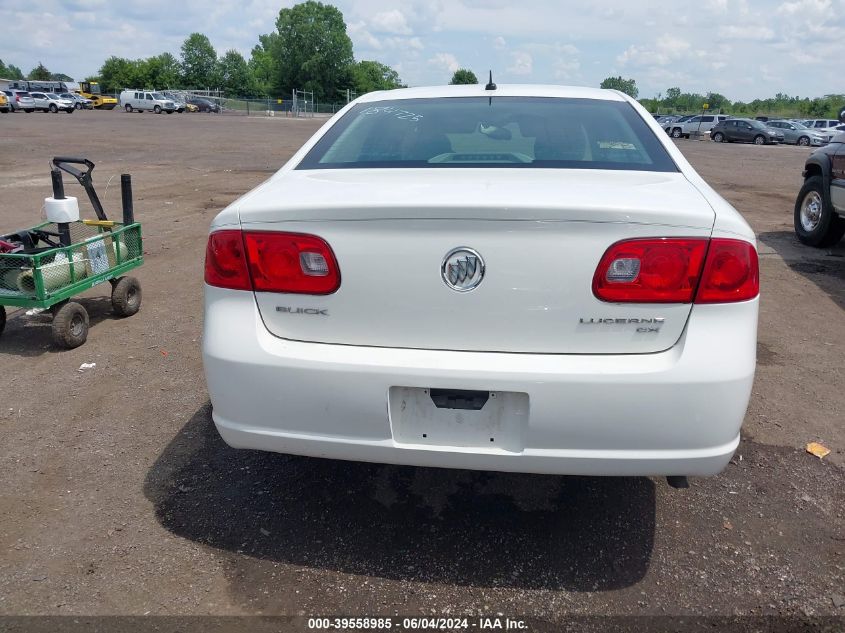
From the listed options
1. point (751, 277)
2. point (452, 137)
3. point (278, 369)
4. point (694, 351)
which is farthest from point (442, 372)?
point (452, 137)

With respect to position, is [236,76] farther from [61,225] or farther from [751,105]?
[61,225]

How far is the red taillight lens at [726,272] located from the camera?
226 cm

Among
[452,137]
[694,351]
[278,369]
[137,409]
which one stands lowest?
[137,409]

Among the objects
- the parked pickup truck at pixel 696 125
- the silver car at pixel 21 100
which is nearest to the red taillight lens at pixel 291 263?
the parked pickup truck at pixel 696 125

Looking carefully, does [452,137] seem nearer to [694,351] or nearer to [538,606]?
[694,351]

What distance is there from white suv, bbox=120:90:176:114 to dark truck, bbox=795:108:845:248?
59.7m

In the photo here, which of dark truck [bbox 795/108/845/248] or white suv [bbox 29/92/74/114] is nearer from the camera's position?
dark truck [bbox 795/108/845/248]

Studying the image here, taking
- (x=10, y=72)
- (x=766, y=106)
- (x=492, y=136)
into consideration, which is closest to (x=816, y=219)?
(x=492, y=136)

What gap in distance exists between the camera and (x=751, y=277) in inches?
91.9

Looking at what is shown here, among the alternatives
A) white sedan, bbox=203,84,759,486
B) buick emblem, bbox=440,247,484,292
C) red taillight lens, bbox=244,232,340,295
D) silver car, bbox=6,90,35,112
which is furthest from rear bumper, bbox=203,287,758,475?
silver car, bbox=6,90,35,112

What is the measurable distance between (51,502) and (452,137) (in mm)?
2380

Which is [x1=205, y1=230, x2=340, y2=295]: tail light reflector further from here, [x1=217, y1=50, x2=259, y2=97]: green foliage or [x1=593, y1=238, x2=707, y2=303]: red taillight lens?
[x1=217, y1=50, x2=259, y2=97]: green foliage

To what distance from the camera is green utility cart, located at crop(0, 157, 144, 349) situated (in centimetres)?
460

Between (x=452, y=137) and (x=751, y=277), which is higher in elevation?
(x=452, y=137)
